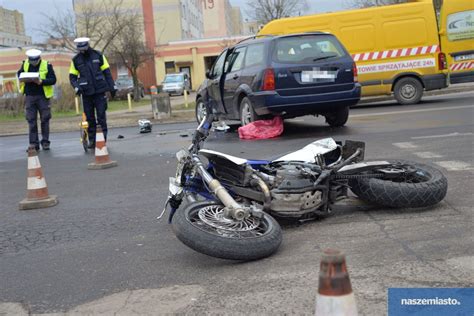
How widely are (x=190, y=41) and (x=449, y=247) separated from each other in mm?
51829

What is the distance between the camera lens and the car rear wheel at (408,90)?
601 inches

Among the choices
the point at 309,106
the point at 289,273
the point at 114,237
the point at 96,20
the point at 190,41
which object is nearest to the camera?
the point at 289,273

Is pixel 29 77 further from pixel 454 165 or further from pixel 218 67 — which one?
pixel 454 165

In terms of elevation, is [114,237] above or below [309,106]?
below

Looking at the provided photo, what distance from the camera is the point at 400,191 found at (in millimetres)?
4766

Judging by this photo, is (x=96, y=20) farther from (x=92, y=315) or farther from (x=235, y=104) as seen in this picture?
(x=92, y=315)

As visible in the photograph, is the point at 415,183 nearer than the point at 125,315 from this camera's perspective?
No

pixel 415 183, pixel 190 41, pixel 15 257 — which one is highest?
pixel 190 41

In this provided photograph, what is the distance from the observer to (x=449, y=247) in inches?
155

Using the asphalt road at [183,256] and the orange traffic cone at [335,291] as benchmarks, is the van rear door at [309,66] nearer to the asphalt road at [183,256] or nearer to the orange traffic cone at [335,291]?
the asphalt road at [183,256]

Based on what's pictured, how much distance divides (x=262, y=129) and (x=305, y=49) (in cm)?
162

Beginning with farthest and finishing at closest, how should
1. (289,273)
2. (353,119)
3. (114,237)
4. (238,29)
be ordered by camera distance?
(238,29) < (353,119) < (114,237) < (289,273)

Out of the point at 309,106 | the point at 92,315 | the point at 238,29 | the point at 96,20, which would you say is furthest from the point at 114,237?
the point at 238,29

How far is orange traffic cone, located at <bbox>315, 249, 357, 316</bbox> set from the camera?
76.7 inches
